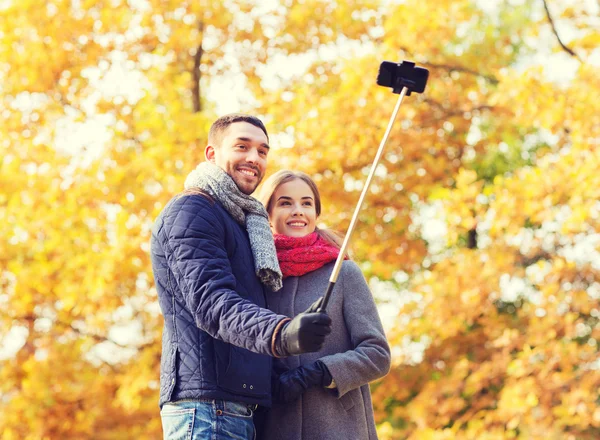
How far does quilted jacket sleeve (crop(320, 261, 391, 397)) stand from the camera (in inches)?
115

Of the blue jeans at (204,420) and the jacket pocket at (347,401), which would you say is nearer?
the blue jeans at (204,420)

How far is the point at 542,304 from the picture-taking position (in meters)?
6.71

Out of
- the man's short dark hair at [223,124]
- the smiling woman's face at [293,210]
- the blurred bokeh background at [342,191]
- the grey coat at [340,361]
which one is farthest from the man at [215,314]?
the blurred bokeh background at [342,191]

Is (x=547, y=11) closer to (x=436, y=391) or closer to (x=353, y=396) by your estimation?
(x=436, y=391)

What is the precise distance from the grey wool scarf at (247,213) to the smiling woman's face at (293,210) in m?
0.40

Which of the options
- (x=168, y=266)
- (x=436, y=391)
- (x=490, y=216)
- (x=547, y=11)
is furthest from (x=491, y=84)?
(x=168, y=266)

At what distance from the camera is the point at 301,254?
3164 mm

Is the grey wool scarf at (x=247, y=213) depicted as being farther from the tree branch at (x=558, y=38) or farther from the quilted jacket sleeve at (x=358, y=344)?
the tree branch at (x=558, y=38)

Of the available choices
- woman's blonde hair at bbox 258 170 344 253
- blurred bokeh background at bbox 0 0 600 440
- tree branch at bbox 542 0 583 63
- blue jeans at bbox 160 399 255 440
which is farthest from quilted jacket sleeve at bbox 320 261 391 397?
tree branch at bbox 542 0 583 63

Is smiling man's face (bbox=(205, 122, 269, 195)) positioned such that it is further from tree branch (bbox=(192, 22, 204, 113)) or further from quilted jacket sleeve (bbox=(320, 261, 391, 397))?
tree branch (bbox=(192, 22, 204, 113))

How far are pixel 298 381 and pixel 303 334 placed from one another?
2.40ft

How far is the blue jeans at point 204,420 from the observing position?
251cm

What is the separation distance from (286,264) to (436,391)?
4.29 m

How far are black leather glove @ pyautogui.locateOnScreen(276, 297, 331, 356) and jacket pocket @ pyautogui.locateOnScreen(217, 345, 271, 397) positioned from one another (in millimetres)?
355
